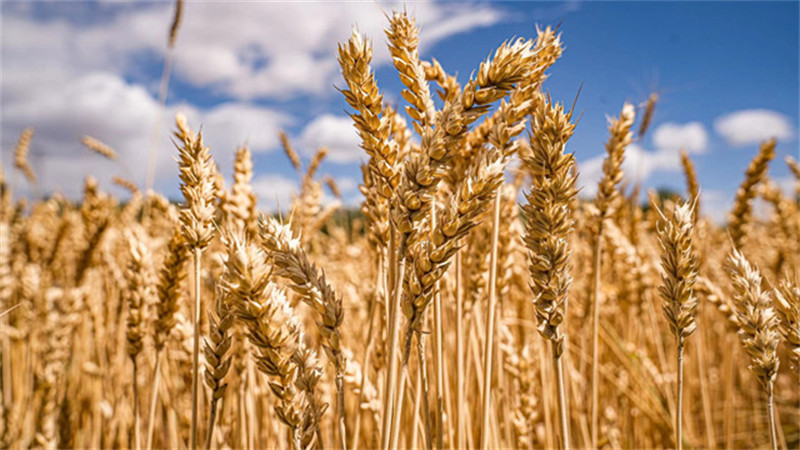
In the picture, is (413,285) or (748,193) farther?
(748,193)

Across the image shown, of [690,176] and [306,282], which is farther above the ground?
[690,176]

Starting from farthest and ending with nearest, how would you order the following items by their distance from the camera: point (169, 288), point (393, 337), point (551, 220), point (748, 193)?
1. point (748, 193)
2. point (169, 288)
3. point (551, 220)
4. point (393, 337)

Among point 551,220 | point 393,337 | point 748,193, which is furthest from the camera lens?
point 748,193

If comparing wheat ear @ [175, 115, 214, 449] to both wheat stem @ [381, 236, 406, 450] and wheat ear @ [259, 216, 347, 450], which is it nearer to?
wheat ear @ [259, 216, 347, 450]

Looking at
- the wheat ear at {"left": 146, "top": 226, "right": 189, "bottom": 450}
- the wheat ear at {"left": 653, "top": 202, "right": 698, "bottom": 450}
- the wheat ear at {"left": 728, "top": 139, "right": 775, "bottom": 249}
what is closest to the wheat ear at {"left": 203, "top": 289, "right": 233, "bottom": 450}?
the wheat ear at {"left": 146, "top": 226, "right": 189, "bottom": 450}

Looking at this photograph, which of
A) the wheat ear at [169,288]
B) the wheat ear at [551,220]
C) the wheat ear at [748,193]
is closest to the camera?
the wheat ear at [551,220]

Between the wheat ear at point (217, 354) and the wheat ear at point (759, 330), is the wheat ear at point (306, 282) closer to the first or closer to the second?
the wheat ear at point (217, 354)

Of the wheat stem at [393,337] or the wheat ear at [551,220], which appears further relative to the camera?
the wheat ear at [551,220]

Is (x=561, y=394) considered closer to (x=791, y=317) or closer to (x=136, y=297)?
(x=791, y=317)

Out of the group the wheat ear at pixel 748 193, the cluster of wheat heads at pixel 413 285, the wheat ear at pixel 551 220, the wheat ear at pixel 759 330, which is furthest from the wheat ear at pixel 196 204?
the wheat ear at pixel 748 193

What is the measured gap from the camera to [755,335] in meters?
0.80

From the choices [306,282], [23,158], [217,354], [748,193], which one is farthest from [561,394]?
[23,158]

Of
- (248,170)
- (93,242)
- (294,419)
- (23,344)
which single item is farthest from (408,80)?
Result: (23,344)

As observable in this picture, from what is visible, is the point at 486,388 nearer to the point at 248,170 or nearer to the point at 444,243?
the point at 444,243
